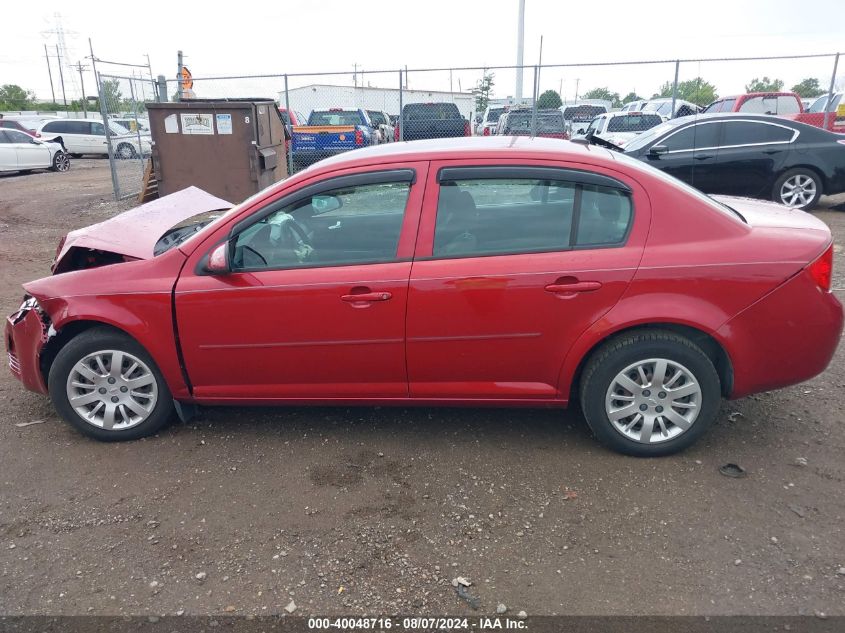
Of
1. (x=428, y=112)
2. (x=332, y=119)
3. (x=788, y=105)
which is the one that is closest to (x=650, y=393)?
(x=428, y=112)

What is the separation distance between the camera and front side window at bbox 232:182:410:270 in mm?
3590

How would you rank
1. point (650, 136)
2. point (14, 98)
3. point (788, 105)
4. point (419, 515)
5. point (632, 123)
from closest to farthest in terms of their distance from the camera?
point (419, 515)
point (650, 136)
point (788, 105)
point (632, 123)
point (14, 98)

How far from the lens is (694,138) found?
33.4ft

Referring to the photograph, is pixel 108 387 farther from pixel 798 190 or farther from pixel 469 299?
pixel 798 190

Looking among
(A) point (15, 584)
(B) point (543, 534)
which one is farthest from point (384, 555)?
(A) point (15, 584)

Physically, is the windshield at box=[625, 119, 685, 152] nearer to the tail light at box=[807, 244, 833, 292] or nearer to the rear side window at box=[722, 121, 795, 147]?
the rear side window at box=[722, 121, 795, 147]

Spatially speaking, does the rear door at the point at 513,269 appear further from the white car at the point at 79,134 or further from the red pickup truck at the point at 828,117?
the white car at the point at 79,134

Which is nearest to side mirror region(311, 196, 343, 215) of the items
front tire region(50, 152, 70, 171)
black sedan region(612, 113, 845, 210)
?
black sedan region(612, 113, 845, 210)

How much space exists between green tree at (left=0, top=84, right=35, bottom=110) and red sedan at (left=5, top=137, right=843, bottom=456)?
205 feet

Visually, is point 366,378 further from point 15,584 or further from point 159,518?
point 15,584

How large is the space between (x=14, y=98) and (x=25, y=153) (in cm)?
5224

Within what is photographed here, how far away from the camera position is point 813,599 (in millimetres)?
2574

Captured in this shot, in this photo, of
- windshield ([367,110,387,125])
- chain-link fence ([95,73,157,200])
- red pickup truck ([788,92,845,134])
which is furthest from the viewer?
windshield ([367,110,387,125])

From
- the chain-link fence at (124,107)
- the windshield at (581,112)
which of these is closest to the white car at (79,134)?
the chain-link fence at (124,107)
